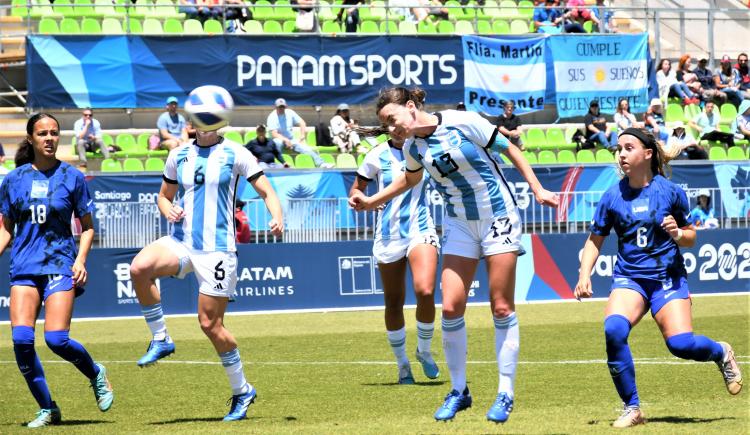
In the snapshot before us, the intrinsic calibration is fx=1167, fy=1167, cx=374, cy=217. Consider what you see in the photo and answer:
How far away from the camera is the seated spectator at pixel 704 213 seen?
2158 cm

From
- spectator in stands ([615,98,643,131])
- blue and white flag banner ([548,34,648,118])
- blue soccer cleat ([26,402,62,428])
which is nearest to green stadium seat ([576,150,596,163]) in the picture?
spectator in stands ([615,98,643,131])

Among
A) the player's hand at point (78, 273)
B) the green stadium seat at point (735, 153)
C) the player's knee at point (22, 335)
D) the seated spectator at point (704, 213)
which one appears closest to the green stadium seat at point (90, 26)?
the seated spectator at point (704, 213)

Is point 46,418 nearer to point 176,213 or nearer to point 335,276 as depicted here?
point 176,213

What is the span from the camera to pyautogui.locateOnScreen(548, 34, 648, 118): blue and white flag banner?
2686 cm

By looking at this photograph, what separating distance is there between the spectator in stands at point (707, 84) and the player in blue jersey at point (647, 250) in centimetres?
2116

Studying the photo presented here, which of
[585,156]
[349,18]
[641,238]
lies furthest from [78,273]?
[349,18]

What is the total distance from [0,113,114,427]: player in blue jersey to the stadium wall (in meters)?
10.7

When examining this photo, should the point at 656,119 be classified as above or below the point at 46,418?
above

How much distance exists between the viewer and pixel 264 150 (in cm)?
2225

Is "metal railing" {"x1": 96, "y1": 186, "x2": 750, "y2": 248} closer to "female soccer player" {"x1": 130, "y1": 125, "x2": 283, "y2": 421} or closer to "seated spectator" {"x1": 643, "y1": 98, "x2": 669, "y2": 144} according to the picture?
"seated spectator" {"x1": 643, "y1": 98, "x2": 669, "y2": 144}

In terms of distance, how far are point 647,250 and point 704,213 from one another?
47.9 feet

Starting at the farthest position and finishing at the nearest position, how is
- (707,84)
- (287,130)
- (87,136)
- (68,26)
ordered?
1. (707,84)
2. (68,26)
3. (287,130)
4. (87,136)

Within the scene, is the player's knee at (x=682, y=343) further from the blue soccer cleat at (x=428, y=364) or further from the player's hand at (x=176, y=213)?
the player's hand at (x=176, y=213)

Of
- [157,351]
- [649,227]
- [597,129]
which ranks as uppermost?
[597,129]
